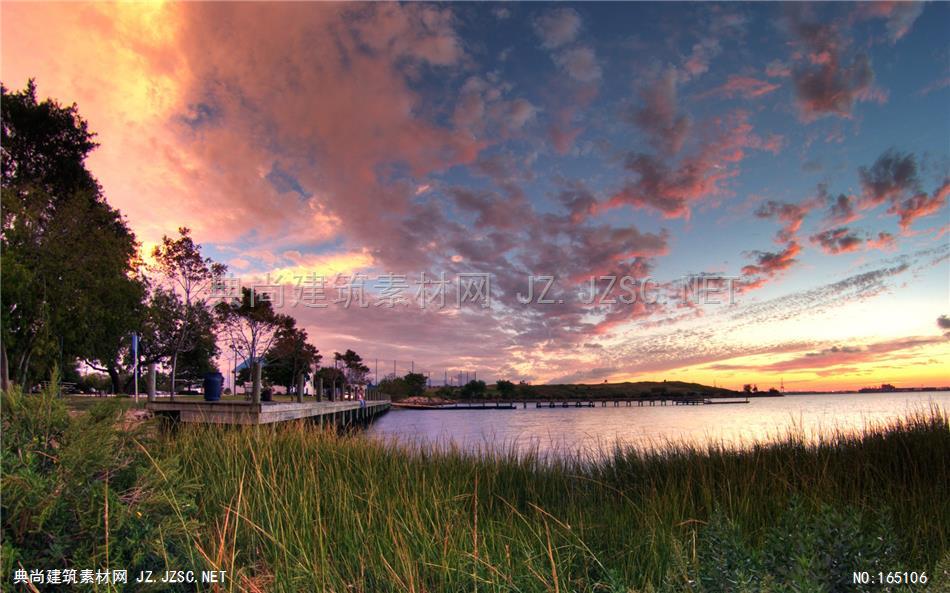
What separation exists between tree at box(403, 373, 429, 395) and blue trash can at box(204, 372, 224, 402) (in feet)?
388

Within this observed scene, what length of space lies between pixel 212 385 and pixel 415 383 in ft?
395

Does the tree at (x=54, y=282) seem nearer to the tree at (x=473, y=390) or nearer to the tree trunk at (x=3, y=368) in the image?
the tree trunk at (x=3, y=368)

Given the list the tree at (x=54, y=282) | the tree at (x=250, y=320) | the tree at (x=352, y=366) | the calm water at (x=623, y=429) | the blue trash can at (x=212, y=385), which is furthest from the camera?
the tree at (x=352, y=366)

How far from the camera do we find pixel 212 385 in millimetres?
15398

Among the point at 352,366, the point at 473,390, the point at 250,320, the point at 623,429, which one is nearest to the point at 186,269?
the point at 250,320

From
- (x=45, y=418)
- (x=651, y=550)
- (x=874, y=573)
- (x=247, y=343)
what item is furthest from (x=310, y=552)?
(x=247, y=343)

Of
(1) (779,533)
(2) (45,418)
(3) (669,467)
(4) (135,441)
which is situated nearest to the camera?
(1) (779,533)

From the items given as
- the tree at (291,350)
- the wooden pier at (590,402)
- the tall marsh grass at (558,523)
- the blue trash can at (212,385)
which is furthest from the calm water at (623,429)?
the wooden pier at (590,402)

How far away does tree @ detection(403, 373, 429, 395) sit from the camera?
132375 mm

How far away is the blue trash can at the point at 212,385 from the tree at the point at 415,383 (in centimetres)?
11822

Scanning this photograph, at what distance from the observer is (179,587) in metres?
2.88

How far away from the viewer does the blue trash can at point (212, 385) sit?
50.1 feet

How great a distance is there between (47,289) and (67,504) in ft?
55.5

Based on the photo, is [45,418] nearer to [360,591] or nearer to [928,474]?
[360,591]
